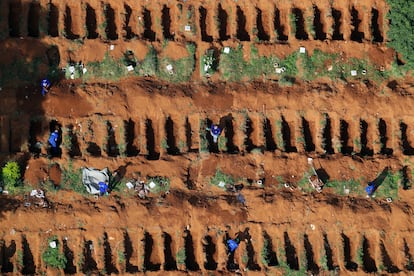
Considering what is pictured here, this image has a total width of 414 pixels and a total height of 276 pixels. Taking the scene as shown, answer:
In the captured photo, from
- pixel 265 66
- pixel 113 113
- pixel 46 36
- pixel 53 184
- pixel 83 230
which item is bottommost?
pixel 83 230

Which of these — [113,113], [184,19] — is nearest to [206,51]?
[184,19]

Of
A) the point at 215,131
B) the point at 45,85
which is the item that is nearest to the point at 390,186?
the point at 215,131

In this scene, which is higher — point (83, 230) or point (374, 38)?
point (374, 38)

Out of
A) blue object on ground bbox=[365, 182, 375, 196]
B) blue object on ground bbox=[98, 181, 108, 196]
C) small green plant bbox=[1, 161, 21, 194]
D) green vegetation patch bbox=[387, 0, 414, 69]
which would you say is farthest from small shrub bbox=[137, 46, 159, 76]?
green vegetation patch bbox=[387, 0, 414, 69]

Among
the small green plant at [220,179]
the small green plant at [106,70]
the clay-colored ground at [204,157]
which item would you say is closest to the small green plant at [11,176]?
the clay-colored ground at [204,157]

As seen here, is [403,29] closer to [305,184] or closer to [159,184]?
[305,184]

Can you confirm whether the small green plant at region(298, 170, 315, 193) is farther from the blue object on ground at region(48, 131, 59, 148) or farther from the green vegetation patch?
the blue object on ground at region(48, 131, 59, 148)

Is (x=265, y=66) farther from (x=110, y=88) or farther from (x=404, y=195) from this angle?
(x=404, y=195)
